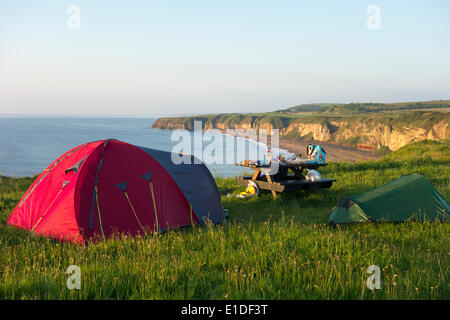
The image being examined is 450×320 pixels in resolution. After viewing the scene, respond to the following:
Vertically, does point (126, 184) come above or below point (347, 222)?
above

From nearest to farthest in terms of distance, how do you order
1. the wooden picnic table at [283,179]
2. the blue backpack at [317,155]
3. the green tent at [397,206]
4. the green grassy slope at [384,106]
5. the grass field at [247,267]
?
the grass field at [247,267] < the green tent at [397,206] < the wooden picnic table at [283,179] < the blue backpack at [317,155] < the green grassy slope at [384,106]

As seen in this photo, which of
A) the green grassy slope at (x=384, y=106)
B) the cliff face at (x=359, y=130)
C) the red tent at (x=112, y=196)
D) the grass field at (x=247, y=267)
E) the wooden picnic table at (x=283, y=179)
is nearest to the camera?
the grass field at (x=247, y=267)

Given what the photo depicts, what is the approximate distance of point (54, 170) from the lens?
8047 millimetres

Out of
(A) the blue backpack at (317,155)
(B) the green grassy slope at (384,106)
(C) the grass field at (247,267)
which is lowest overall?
(C) the grass field at (247,267)

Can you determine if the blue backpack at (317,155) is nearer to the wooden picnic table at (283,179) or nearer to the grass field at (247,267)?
the wooden picnic table at (283,179)

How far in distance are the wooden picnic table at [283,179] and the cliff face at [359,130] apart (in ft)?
236

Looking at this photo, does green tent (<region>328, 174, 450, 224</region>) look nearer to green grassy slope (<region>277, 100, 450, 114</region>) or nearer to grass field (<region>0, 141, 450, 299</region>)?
grass field (<region>0, 141, 450, 299</region>)

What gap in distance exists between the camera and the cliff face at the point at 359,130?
78.0 meters

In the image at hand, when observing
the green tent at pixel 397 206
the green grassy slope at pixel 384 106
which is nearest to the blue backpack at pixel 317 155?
the green tent at pixel 397 206

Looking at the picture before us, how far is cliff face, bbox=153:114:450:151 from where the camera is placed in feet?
256

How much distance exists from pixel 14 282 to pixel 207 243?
110 inches

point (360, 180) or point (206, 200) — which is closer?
point (206, 200)
